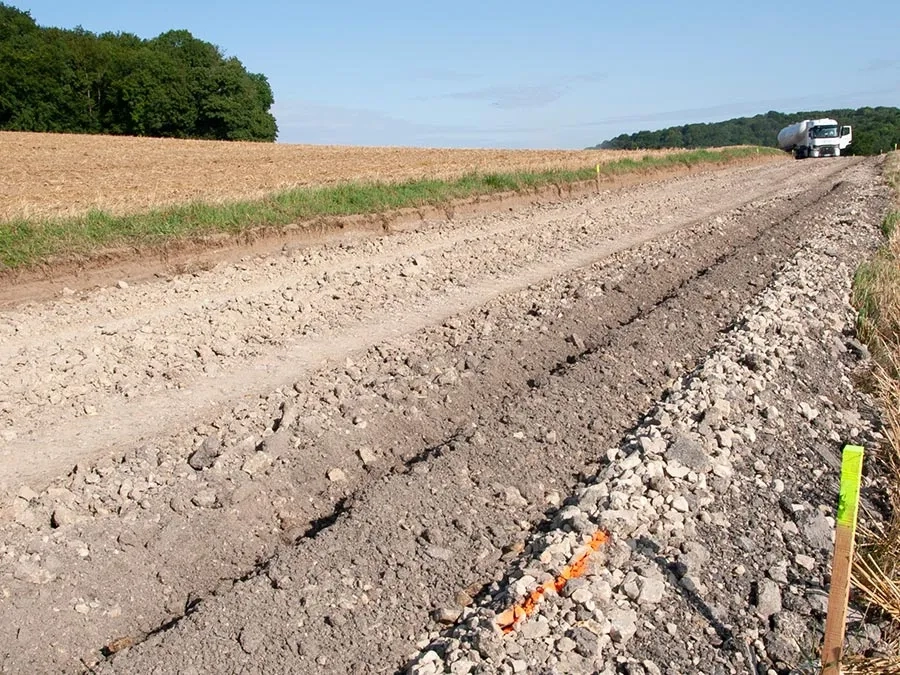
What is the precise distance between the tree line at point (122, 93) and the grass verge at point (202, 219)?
48.8 metres

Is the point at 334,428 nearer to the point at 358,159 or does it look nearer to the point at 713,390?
the point at 713,390

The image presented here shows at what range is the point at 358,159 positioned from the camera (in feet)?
104

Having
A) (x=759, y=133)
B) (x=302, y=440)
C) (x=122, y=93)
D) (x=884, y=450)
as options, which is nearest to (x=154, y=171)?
(x=302, y=440)

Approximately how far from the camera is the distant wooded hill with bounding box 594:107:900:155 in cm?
5600

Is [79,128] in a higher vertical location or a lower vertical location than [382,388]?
higher

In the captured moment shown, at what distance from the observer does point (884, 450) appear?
5004mm

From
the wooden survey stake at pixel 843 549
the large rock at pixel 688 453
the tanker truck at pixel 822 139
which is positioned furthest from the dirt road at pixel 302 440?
the tanker truck at pixel 822 139

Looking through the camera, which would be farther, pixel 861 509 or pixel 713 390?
pixel 713 390

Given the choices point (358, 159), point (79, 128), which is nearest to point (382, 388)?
point (358, 159)

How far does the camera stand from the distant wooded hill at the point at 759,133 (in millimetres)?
56000

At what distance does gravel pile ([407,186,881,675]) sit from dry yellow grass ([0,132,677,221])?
30.7 ft

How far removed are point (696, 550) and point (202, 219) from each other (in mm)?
9043

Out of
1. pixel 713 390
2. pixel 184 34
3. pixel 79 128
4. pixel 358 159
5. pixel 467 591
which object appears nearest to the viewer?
pixel 467 591

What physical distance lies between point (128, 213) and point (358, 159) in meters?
20.8
